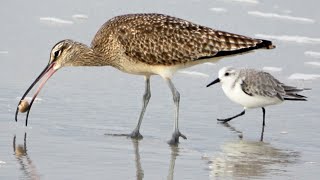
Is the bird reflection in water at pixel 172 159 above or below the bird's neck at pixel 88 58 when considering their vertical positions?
below

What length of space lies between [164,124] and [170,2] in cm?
707

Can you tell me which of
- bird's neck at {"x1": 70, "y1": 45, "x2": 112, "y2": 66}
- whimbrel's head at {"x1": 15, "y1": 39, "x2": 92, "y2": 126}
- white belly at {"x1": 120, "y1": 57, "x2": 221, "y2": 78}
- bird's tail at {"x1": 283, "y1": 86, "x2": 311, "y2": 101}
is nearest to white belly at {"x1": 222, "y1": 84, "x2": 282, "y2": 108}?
bird's tail at {"x1": 283, "y1": 86, "x2": 311, "y2": 101}

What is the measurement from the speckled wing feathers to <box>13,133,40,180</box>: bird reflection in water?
1816mm

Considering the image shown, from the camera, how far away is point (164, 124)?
10.9m

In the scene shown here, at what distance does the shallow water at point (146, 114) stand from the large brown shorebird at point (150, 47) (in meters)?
0.56

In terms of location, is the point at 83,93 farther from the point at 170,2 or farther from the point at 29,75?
the point at 170,2

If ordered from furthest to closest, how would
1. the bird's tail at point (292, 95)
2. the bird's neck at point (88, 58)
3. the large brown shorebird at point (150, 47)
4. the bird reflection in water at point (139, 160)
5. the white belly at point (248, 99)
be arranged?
the bird's tail at point (292, 95) → the white belly at point (248, 99) → the bird's neck at point (88, 58) → the large brown shorebird at point (150, 47) → the bird reflection in water at point (139, 160)

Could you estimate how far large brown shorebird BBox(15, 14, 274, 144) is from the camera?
35.4 feet

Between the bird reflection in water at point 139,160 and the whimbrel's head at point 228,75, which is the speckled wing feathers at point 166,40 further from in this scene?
the bird reflection in water at point 139,160

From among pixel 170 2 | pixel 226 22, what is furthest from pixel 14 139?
pixel 170 2

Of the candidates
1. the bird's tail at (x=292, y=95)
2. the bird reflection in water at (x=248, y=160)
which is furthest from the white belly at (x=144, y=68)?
the bird's tail at (x=292, y=95)

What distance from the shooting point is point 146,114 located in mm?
11359

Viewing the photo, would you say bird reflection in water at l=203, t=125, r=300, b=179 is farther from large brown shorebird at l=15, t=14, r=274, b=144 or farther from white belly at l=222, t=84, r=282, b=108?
white belly at l=222, t=84, r=282, b=108

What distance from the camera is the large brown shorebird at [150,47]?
425 inches
